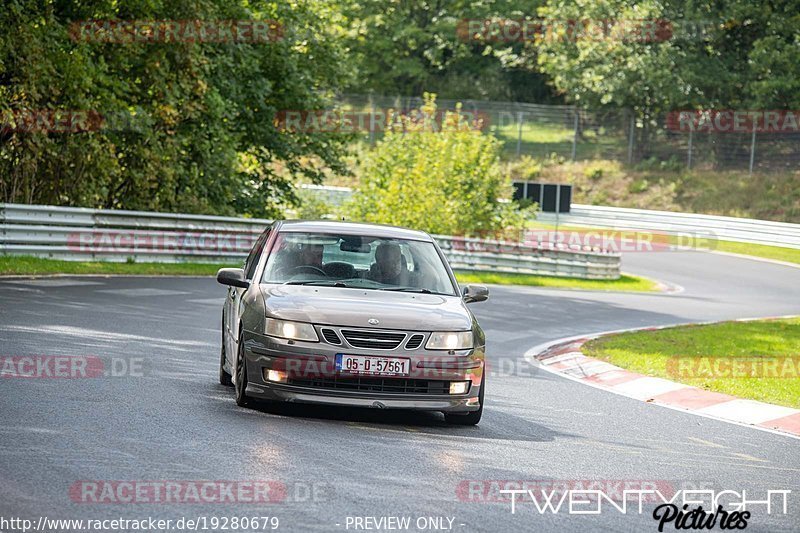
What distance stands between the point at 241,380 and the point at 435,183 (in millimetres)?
30015

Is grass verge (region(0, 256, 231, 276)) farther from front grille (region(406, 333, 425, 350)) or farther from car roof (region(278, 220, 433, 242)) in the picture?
front grille (region(406, 333, 425, 350))

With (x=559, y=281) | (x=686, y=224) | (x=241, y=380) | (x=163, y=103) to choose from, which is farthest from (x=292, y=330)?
(x=686, y=224)

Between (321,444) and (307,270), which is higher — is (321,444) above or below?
below

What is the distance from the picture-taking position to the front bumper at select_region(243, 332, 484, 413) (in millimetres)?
9836

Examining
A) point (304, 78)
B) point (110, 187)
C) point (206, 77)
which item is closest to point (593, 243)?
point (304, 78)

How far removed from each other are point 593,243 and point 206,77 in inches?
804

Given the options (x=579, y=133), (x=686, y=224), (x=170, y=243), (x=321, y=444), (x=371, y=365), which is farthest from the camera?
(x=579, y=133)

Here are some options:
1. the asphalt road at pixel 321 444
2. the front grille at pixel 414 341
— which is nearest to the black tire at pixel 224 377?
the asphalt road at pixel 321 444

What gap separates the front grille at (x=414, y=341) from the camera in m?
9.95

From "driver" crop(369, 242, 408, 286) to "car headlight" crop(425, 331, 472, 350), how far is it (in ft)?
3.04

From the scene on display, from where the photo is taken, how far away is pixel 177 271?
27156mm

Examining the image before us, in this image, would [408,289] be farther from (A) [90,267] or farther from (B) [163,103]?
(B) [163,103]

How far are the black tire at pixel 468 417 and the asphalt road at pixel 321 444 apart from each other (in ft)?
0.28

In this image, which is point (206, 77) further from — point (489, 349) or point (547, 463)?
point (547, 463)
